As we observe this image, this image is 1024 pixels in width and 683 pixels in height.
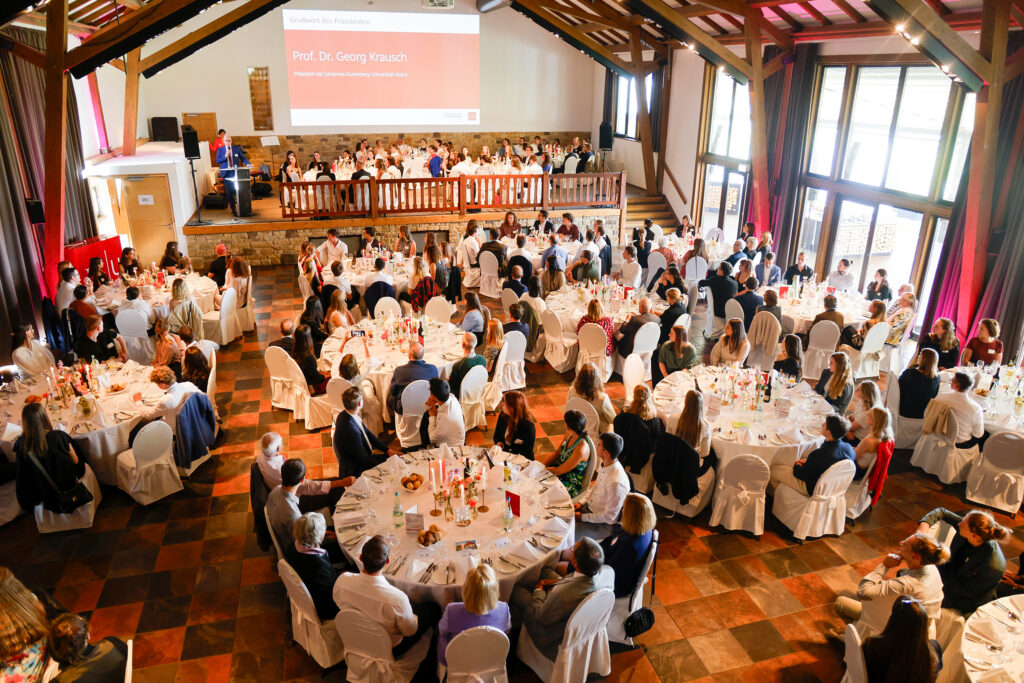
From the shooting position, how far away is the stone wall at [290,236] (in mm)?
13406

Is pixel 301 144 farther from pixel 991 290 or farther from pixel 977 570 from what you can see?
pixel 977 570

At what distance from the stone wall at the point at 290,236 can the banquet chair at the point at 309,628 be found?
9.90 metres

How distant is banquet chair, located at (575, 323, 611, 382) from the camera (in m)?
8.12

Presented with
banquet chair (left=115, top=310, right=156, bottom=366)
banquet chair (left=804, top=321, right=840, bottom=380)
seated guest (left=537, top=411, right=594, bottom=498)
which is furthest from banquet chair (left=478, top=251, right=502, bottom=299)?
seated guest (left=537, top=411, right=594, bottom=498)

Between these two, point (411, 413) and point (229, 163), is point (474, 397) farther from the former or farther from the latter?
point (229, 163)

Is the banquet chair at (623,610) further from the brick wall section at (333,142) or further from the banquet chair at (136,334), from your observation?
the brick wall section at (333,142)

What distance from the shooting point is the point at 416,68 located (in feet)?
60.5

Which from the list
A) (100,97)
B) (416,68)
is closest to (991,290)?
(416,68)

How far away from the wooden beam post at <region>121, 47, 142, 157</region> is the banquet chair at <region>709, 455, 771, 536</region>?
1346cm

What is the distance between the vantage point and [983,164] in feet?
26.3

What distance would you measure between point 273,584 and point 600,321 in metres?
4.78

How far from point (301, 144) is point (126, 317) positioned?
1215 centimetres

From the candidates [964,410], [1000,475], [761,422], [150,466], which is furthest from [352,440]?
[1000,475]

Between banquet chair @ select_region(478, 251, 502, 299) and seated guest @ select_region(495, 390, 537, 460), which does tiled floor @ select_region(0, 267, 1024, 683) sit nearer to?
seated guest @ select_region(495, 390, 537, 460)
